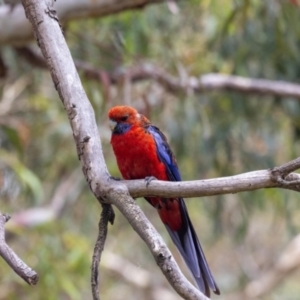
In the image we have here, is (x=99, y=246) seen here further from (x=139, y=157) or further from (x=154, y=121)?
(x=154, y=121)

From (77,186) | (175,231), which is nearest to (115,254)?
(77,186)

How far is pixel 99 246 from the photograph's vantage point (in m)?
1.51

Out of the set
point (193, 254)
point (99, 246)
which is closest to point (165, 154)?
point (193, 254)

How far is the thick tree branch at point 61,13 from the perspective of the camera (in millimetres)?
3053

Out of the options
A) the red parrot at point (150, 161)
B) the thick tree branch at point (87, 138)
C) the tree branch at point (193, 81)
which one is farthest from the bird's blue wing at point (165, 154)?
the tree branch at point (193, 81)

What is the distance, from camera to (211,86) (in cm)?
491

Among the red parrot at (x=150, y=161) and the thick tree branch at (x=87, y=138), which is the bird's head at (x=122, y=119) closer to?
the red parrot at (x=150, y=161)

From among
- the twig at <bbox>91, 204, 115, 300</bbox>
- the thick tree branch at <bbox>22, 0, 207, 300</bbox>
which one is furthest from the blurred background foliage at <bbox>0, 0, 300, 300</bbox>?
the twig at <bbox>91, 204, 115, 300</bbox>

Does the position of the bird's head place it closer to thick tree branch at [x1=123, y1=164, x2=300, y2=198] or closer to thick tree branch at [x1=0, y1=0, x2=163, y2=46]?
thick tree branch at [x1=0, y1=0, x2=163, y2=46]

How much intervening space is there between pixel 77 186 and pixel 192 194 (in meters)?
4.22

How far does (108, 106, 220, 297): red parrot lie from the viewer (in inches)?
97.3

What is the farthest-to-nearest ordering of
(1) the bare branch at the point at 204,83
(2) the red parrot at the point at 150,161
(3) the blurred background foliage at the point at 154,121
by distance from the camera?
(1) the bare branch at the point at 204,83
(3) the blurred background foliage at the point at 154,121
(2) the red parrot at the point at 150,161

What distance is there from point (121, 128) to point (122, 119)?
0.18 feet

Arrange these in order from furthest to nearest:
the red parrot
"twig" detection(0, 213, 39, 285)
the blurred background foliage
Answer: the blurred background foliage → the red parrot → "twig" detection(0, 213, 39, 285)
